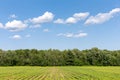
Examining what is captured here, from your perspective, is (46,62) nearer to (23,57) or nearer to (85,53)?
(23,57)

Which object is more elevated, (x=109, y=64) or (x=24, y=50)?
(x=24, y=50)

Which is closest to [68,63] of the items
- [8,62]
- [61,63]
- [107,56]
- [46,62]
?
[61,63]

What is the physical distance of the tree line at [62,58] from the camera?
348ft

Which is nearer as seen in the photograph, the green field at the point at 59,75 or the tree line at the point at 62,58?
the green field at the point at 59,75

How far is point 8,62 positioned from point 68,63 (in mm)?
26237

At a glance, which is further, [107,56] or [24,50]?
[24,50]

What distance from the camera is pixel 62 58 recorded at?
356 ft

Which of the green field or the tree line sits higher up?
the tree line

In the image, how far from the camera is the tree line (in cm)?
10597

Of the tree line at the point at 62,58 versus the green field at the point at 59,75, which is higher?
the tree line at the point at 62,58

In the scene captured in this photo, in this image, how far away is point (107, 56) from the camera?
107688mm

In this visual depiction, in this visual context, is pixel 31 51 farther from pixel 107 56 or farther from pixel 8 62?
pixel 107 56

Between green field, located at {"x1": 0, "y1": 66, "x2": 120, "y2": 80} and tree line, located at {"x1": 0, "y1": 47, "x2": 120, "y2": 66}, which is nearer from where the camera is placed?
green field, located at {"x1": 0, "y1": 66, "x2": 120, "y2": 80}

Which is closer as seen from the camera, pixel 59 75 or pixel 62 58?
pixel 59 75
